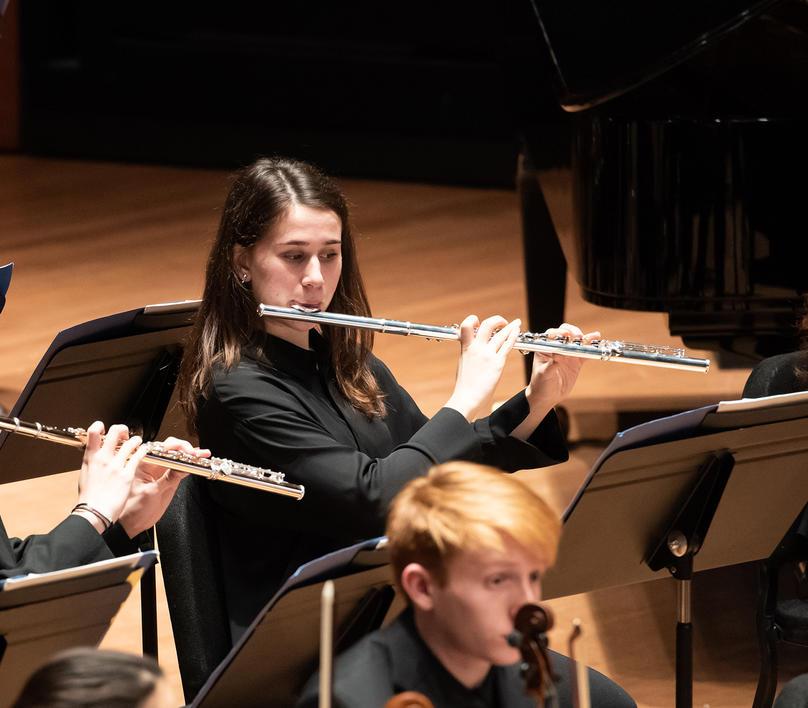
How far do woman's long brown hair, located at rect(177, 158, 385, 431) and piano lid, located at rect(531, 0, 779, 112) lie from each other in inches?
38.4

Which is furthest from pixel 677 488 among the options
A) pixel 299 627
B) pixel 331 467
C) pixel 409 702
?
pixel 409 702

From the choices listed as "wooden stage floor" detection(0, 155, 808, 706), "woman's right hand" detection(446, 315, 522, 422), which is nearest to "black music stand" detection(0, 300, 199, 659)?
"woman's right hand" detection(446, 315, 522, 422)

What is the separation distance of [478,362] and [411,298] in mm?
3091

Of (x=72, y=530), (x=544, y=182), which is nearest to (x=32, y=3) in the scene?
(x=544, y=182)

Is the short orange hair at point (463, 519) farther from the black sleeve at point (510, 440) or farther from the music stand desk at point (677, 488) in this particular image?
the black sleeve at point (510, 440)

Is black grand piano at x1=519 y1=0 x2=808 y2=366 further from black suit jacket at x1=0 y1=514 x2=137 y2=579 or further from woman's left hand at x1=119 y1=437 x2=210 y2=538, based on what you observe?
black suit jacket at x1=0 y1=514 x2=137 y2=579

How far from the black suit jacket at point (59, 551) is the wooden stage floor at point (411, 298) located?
0.93m

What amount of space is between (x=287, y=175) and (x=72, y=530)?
632 mm

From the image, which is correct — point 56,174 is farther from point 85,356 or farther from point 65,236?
point 85,356

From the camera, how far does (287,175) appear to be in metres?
2.21

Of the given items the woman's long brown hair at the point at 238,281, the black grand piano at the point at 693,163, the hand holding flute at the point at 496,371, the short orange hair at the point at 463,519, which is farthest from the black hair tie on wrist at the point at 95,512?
the black grand piano at the point at 693,163

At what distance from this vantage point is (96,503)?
6.44ft

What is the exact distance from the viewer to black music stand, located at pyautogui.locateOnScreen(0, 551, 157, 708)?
156 cm

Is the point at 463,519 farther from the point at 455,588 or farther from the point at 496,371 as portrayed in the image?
the point at 496,371
